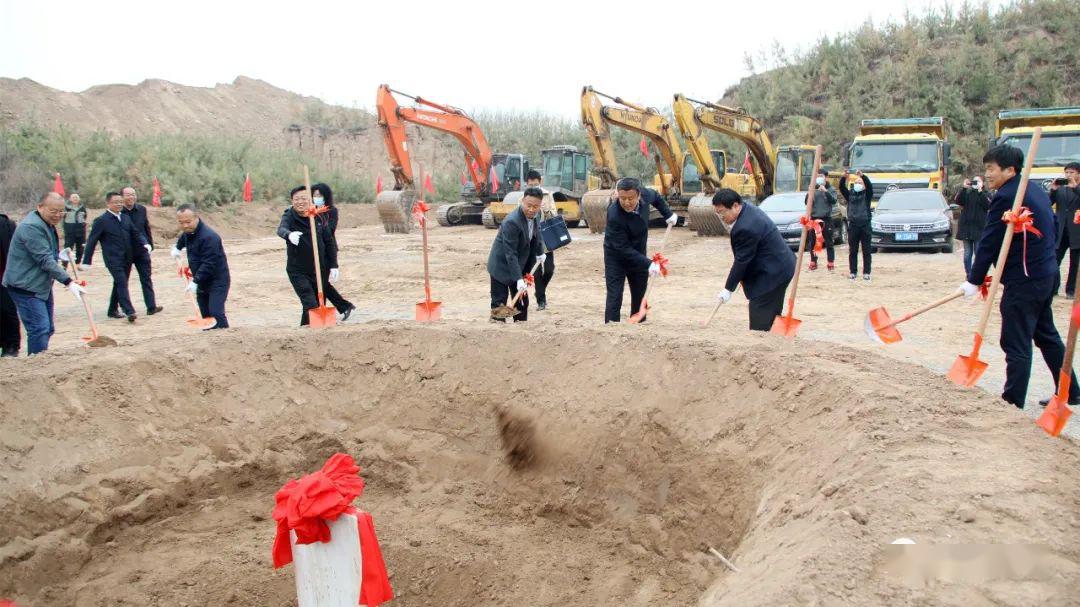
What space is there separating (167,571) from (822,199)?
1218 cm

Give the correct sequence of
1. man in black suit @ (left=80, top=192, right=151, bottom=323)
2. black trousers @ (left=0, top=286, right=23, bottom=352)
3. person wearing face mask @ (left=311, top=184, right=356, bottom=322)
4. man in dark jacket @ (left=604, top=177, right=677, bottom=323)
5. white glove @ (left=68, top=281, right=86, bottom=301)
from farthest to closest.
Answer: man in black suit @ (left=80, top=192, right=151, bottom=323) → person wearing face mask @ (left=311, top=184, right=356, bottom=322) → man in dark jacket @ (left=604, top=177, right=677, bottom=323) → white glove @ (left=68, top=281, right=86, bottom=301) → black trousers @ (left=0, top=286, right=23, bottom=352)

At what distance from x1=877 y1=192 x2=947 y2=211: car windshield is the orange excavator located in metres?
11.7

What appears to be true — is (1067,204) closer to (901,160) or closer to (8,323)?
(901,160)

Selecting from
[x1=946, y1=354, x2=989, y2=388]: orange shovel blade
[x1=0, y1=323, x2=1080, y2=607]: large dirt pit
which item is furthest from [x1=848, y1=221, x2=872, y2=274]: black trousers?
[x1=0, y1=323, x2=1080, y2=607]: large dirt pit

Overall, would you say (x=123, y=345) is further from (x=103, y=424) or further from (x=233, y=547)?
(x=233, y=547)

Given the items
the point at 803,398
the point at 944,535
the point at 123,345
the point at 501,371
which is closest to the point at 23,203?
the point at 123,345

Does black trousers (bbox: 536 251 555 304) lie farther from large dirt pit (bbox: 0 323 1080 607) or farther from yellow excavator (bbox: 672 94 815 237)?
yellow excavator (bbox: 672 94 815 237)

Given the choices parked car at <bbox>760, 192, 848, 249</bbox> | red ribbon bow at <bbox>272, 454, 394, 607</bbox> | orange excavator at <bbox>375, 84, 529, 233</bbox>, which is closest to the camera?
red ribbon bow at <bbox>272, 454, 394, 607</bbox>

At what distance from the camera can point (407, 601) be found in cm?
446

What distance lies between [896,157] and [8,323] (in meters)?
17.1

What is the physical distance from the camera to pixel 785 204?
659 inches

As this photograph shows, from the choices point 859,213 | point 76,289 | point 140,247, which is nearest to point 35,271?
point 76,289

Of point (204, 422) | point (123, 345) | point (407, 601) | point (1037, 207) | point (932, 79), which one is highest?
point (932, 79)

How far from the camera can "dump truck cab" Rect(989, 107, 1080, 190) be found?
16219mm
